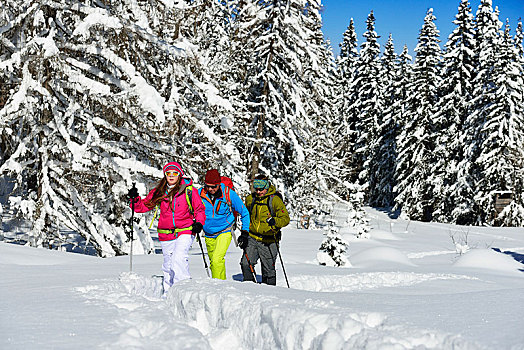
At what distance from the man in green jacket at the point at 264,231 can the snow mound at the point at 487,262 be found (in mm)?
6316

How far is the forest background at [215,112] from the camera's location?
977 centimetres

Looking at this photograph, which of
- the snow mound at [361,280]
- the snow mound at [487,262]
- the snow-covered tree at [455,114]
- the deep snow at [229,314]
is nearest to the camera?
the deep snow at [229,314]

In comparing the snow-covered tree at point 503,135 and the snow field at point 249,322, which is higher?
the snow-covered tree at point 503,135

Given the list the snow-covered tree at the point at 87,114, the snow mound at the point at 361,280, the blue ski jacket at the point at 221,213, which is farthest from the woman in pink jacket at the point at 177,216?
the snow-covered tree at the point at 87,114

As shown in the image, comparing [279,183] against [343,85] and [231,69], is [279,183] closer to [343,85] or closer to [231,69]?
[231,69]

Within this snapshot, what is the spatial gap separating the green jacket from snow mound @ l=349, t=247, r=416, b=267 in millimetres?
5064

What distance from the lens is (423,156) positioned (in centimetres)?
3503

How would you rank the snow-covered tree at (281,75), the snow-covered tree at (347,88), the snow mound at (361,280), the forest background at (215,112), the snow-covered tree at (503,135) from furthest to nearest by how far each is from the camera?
1. the snow-covered tree at (347,88)
2. the snow-covered tree at (503,135)
3. the snow-covered tree at (281,75)
4. the forest background at (215,112)
5. the snow mound at (361,280)

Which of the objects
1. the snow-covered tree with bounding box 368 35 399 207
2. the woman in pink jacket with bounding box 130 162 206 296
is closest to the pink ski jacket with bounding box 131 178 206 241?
the woman in pink jacket with bounding box 130 162 206 296

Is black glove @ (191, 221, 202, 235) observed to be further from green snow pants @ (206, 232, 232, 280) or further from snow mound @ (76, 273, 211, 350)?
snow mound @ (76, 273, 211, 350)

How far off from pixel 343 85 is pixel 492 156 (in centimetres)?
→ 2424

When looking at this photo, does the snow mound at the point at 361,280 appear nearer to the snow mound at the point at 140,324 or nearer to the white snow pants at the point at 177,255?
the white snow pants at the point at 177,255

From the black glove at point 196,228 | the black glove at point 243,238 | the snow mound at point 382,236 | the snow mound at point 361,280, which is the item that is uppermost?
the black glove at point 196,228

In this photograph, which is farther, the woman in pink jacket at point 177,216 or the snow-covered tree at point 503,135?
the snow-covered tree at point 503,135
